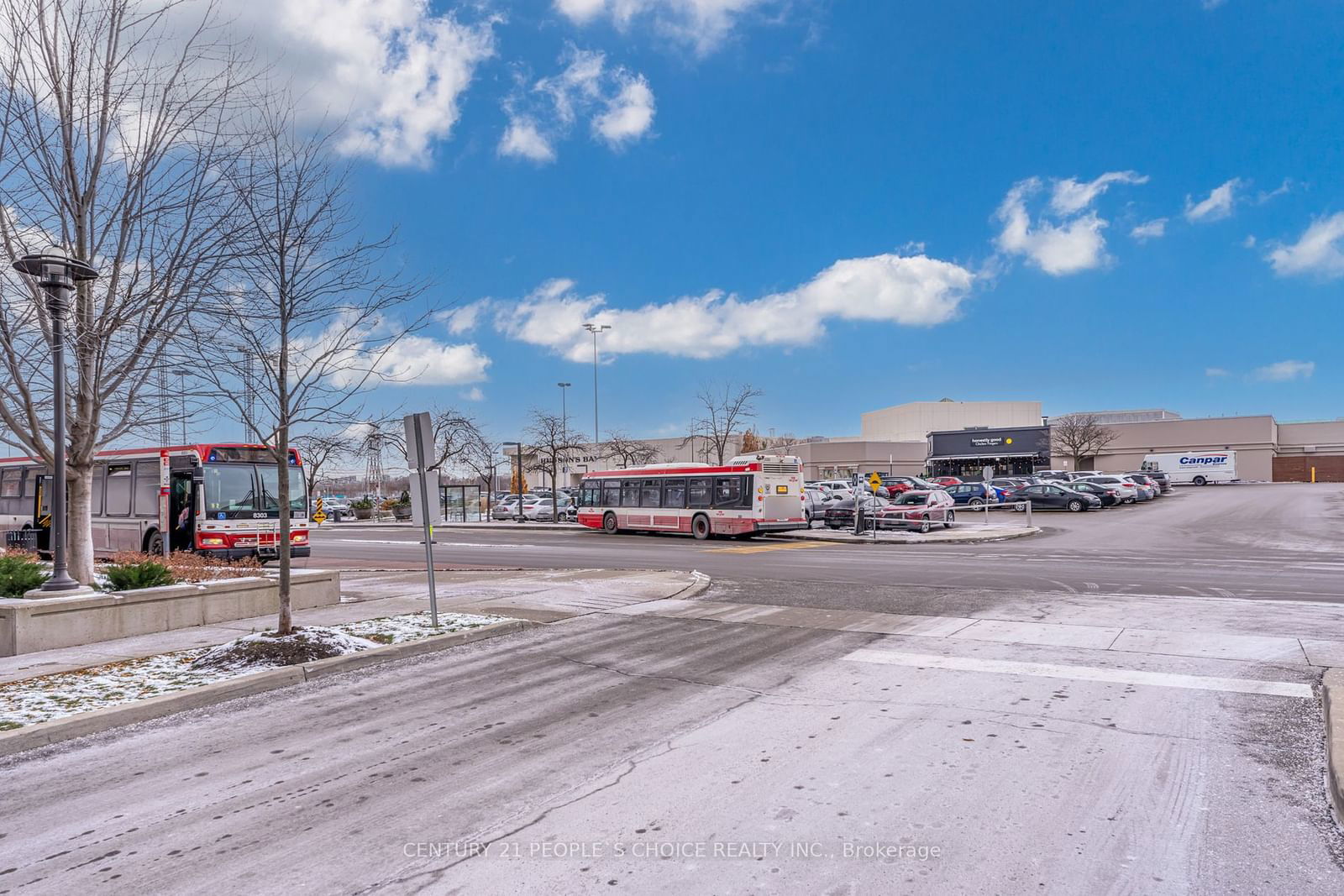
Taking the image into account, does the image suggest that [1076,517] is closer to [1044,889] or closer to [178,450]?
[178,450]

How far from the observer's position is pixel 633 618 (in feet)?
36.8

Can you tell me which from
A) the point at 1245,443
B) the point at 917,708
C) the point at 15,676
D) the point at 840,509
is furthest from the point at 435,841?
the point at 1245,443

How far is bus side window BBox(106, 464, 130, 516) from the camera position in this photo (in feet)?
63.4

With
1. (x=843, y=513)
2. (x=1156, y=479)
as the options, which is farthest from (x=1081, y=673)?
(x=1156, y=479)

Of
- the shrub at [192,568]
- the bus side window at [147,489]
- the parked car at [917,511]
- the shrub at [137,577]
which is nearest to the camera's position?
the shrub at [137,577]

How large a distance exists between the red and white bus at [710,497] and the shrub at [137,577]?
1898 cm

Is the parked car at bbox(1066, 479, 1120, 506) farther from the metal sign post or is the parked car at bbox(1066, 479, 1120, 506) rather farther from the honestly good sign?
the metal sign post

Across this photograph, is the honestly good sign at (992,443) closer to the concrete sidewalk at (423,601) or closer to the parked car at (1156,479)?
the parked car at (1156,479)

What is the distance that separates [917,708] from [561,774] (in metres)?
2.94

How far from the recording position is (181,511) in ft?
58.5

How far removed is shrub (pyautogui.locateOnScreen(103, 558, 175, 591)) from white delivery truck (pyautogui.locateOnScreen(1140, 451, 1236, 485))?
216 feet

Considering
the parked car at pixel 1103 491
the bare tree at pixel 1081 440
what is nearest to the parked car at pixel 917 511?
the parked car at pixel 1103 491

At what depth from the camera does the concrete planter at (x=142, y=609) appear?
8938 mm

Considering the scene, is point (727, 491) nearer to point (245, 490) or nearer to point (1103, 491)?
point (245, 490)
